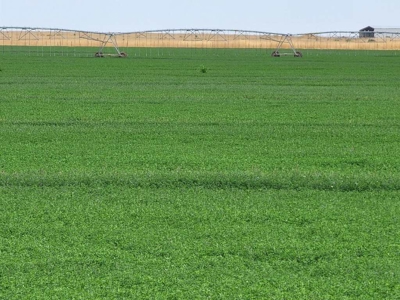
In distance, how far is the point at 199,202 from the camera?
7.75 m

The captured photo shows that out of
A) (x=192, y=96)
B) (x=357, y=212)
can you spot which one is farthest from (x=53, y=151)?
(x=192, y=96)

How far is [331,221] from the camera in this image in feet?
23.3

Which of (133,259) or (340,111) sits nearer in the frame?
(133,259)

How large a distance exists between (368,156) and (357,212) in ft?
10.1

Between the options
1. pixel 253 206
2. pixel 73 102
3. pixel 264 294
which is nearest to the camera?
pixel 264 294

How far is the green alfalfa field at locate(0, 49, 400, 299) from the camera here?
5617 millimetres

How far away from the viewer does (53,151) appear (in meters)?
10.6

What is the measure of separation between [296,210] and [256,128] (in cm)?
557

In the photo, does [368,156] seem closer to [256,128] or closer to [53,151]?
[256,128]

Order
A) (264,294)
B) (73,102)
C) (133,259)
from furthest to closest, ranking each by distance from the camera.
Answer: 1. (73,102)
2. (133,259)
3. (264,294)

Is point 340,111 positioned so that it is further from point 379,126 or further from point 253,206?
point 253,206

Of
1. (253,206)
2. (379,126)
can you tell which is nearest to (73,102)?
(379,126)

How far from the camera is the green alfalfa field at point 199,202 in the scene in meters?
5.62

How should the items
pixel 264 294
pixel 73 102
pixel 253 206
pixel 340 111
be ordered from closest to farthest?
pixel 264 294 → pixel 253 206 → pixel 340 111 → pixel 73 102
